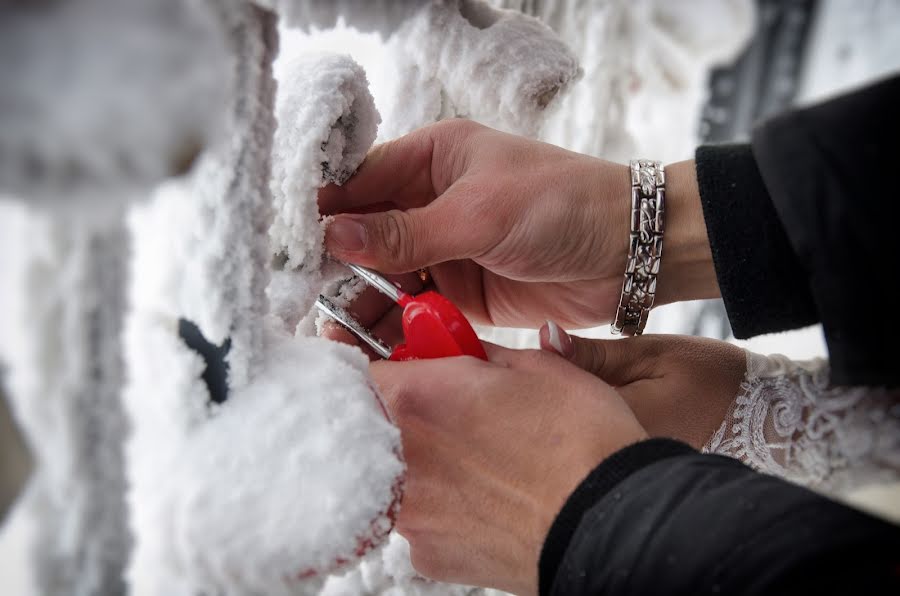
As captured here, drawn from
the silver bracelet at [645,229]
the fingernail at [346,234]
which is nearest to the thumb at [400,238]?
the fingernail at [346,234]

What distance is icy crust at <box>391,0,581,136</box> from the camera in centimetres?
34

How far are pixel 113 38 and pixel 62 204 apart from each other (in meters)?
0.04

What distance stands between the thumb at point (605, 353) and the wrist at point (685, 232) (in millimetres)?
54

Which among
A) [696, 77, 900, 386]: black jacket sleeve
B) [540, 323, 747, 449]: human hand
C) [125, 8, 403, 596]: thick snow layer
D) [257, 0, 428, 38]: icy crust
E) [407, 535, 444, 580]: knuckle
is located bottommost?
[407, 535, 444, 580]: knuckle

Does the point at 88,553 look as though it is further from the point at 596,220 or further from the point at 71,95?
the point at 596,220

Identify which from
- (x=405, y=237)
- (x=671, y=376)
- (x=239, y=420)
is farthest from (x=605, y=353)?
(x=239, y=420)

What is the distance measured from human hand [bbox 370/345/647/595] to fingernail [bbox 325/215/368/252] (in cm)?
7

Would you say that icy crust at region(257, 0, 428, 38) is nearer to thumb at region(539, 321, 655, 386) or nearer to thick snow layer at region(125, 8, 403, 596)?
thick snow layer at region(125, 8, 403, 596)

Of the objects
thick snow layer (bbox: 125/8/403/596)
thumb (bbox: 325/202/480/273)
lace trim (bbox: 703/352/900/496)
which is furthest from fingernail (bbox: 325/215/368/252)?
lace trim (bbox: 703/352/900/496)

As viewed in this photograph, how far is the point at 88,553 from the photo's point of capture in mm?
164

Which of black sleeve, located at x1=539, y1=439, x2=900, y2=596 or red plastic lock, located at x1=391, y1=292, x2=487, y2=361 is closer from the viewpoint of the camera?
black sleeve, located at x1=539, y1=439, x2=900, y2=596

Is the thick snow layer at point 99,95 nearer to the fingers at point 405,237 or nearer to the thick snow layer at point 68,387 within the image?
the thick snow layer at point 68,387

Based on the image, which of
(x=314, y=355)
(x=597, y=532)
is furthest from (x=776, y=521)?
(x=314, y=355)

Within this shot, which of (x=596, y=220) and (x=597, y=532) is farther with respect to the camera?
(x=596, y=220)
